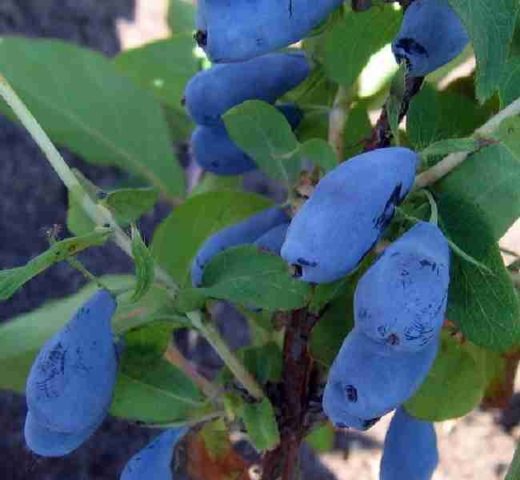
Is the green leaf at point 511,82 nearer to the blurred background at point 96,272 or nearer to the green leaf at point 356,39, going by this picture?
the green leaf at point 356,39

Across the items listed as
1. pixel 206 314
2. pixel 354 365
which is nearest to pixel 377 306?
pixel 354 365

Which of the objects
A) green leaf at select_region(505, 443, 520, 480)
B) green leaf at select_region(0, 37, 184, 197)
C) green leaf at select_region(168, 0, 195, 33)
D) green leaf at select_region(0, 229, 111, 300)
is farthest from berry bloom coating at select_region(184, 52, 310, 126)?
green leaf at select_region(168, 0, 195, 33)

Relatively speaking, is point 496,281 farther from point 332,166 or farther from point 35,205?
point 35,205

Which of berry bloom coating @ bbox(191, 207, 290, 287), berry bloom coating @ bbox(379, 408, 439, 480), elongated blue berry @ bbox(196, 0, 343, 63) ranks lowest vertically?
berry bloom coating @ bbox(379, 408, 439, 480)

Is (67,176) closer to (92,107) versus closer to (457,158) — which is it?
(457,158)

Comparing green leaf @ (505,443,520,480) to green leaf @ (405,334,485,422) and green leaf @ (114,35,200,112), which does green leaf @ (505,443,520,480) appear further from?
green leaf @ (114,35,200,112)

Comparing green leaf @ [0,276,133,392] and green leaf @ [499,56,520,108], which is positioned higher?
green leaf @ [499,56,520,108]
